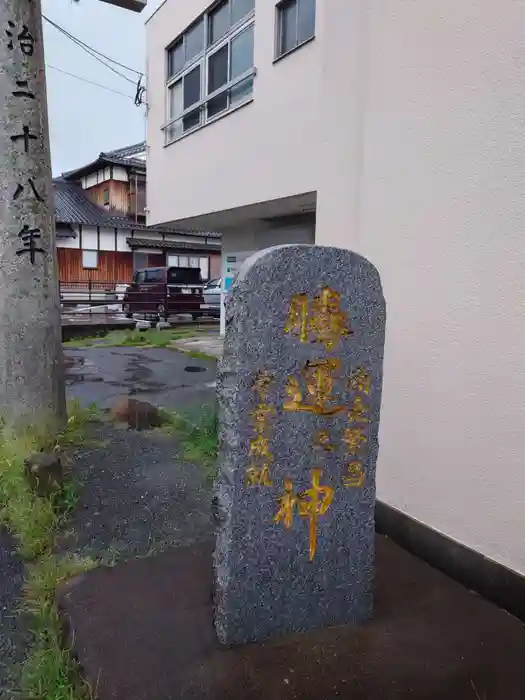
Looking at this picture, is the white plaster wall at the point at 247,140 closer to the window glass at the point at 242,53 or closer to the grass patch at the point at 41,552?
the window glass at the point at 242,53

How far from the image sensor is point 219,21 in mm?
8812

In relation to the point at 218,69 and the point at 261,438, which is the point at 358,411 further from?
the point at 218,69

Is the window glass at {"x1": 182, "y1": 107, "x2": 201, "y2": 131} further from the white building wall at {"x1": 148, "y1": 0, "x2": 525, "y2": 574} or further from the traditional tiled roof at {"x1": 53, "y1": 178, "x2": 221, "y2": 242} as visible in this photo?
the traditional tiled roof at {"x1": 53, "y1": 178, "x2": 221, "y2": 242}

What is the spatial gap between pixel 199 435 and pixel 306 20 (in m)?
5.45

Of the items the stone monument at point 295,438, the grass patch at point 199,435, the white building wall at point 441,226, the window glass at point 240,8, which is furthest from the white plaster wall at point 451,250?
the window glass at point 240,8

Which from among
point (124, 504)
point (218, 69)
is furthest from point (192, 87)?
point (124, 504)

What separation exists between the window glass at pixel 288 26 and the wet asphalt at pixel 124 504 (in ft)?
16.1

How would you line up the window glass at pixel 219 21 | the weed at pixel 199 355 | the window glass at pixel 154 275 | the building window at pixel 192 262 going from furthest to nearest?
the building window at pixel 192 262, the window glass at pixel 154 275, the weed at pixel 199 355, the window glass at pixel 219 21

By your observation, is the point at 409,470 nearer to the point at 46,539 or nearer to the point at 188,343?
the point at 46,539

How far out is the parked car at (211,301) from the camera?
17.7m

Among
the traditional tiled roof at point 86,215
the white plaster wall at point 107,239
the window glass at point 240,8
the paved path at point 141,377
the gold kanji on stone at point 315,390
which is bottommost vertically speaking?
the paved path at point 141,377

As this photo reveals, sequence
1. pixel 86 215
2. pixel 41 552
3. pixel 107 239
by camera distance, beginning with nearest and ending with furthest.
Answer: pixel 41 552, pixel 86 215, pixel 107 239

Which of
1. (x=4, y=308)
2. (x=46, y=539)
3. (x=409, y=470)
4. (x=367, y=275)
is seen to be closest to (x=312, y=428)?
(x=367, y=275)

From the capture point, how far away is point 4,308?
170 inches
